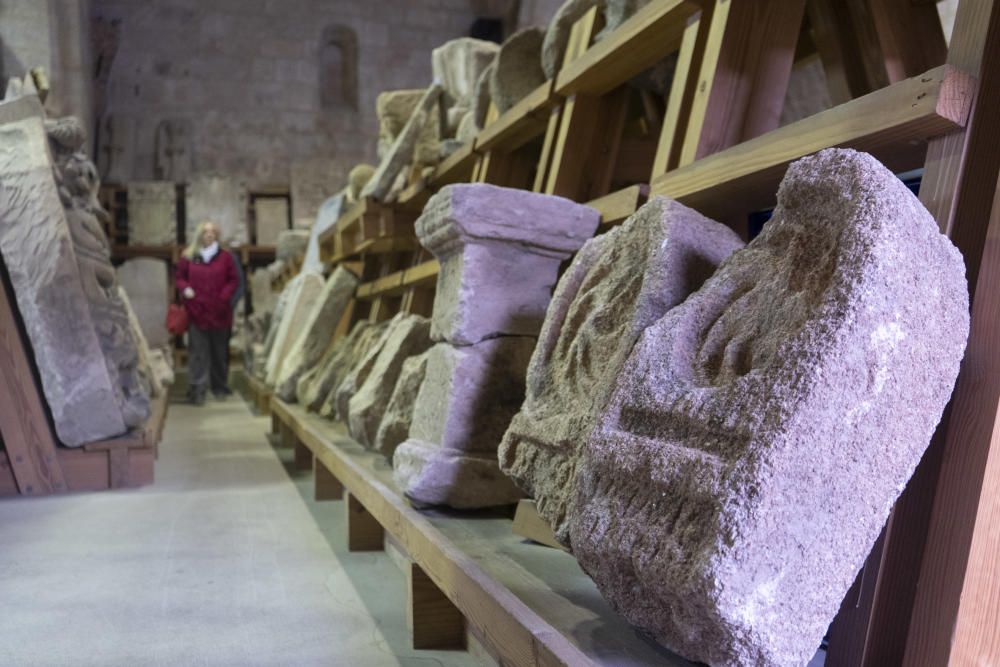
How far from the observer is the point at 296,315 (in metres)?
6.79

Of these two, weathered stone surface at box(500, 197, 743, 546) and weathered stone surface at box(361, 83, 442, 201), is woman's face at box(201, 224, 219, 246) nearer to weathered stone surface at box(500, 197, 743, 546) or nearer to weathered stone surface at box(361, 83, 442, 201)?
weathered stone surface at box(361, 83, 442, 201)

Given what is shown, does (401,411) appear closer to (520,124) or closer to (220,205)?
(520,124)

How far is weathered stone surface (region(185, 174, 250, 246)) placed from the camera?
13242mm

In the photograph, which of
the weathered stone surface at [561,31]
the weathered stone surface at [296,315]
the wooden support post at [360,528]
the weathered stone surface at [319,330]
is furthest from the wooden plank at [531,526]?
the weathered stone surface at [296,315]

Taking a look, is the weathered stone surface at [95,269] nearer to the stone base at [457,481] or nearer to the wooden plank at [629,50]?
the stone base at [457,481]

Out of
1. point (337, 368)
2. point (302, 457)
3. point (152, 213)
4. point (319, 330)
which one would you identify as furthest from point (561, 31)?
point (152, 213)

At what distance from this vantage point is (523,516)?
7.11 ft

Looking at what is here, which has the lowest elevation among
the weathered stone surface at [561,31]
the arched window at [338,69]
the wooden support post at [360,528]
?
the wooden support post at [360,528]

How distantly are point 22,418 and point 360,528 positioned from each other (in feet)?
5.99

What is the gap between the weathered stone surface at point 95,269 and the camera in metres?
4.14

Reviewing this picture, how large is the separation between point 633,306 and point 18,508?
331 centimetres

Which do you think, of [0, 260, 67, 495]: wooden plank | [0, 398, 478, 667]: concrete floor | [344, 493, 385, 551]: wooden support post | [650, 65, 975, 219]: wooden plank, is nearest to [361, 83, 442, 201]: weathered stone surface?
[0, 398, 478, 667]: concrete floor

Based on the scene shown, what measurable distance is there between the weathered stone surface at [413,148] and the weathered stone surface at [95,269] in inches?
57.8

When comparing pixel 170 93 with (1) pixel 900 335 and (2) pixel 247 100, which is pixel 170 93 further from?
(1) pixel 900 335
